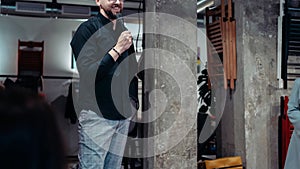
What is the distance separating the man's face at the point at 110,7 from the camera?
1934 mm

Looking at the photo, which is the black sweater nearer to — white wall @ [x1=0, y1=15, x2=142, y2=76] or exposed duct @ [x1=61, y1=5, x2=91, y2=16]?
exposed duct @ [x1=61, y1=5, x2=91, y2=16]

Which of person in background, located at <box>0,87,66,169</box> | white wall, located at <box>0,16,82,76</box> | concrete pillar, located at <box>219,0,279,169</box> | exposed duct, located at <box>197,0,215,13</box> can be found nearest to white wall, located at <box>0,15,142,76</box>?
white wall, located at <box>0,16,82,76</box>

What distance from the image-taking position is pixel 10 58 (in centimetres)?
664

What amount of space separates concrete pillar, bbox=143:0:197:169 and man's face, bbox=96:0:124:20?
1.29 meters

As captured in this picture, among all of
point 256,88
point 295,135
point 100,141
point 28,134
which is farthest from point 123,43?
point 256,88

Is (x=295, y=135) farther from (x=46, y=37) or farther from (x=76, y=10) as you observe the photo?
(x=46, y=37)

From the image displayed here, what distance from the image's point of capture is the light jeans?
1.77 metres

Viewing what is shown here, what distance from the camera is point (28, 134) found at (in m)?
0.44

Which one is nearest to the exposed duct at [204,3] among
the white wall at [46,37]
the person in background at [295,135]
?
the white wall at [46,37]

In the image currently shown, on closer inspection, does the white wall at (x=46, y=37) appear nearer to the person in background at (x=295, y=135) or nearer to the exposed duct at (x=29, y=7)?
the exposed duct at (x=29, y=7)

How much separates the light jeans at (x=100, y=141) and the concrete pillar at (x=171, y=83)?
135 cm

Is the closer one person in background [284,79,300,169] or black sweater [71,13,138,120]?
black sweater [71,13,138,120]

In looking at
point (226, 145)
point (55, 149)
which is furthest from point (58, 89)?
point (55, 149)

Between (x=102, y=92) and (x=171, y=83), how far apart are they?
4.91 ft
